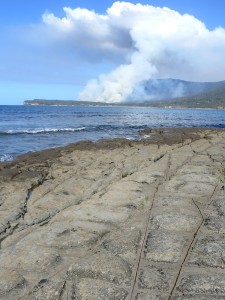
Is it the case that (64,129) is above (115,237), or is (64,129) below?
above

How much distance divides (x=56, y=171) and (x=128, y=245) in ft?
21.1

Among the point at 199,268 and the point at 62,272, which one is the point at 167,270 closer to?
the point at 199,268

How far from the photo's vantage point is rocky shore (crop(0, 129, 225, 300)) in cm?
378

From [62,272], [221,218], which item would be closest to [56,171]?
[221,218]

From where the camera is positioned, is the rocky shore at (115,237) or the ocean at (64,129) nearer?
the rocky shore at (115,237)

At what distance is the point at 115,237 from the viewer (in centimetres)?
507

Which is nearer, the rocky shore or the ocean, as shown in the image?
the rocky shore

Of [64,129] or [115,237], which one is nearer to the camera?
[115,237]

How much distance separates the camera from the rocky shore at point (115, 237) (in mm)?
3783

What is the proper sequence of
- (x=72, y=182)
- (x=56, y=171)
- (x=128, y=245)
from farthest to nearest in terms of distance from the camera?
(x=56, y=171)
(x=72, y=182)
(x=128, y=245)

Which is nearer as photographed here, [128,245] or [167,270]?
[167,270]

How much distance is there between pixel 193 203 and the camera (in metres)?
6.61

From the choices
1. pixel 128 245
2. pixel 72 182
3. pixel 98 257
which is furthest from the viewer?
pixel 72 182

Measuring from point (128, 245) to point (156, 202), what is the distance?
6.83ft
